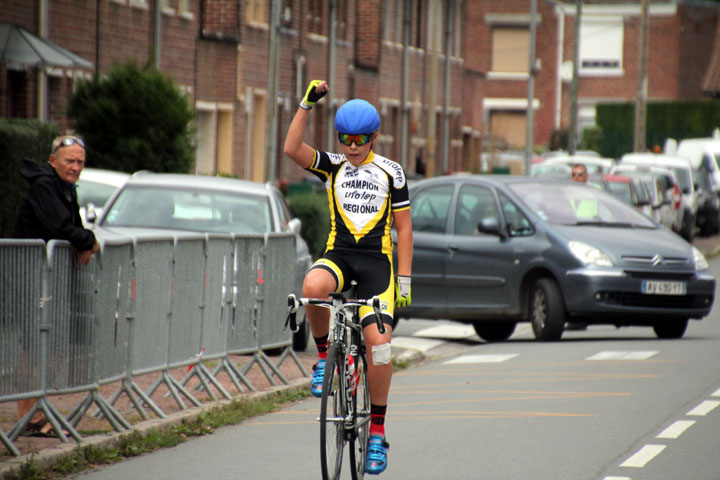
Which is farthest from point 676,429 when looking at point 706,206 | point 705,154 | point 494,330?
point 705,154

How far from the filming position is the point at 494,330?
59.2 feet

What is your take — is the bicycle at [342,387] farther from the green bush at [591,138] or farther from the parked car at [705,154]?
the green bush at [591,138]

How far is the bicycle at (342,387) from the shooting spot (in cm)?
765

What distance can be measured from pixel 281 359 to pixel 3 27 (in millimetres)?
13288

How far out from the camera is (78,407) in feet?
31.8

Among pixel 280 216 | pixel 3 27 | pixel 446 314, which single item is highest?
pixel 3 27

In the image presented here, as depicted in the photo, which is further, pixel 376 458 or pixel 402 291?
pixel 402 291

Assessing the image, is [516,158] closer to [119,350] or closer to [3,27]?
[3,27]

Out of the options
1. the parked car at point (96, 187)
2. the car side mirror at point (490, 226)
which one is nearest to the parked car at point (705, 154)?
the parked car at point (96, 187)

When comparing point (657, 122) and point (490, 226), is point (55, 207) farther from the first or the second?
point (657, 122)

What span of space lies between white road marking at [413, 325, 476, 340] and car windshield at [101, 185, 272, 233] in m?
3.74

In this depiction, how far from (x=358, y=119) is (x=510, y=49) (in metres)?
76.6

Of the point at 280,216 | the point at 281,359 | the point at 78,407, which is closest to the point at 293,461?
the point at 78,407

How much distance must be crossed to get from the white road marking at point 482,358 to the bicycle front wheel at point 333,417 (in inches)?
288
